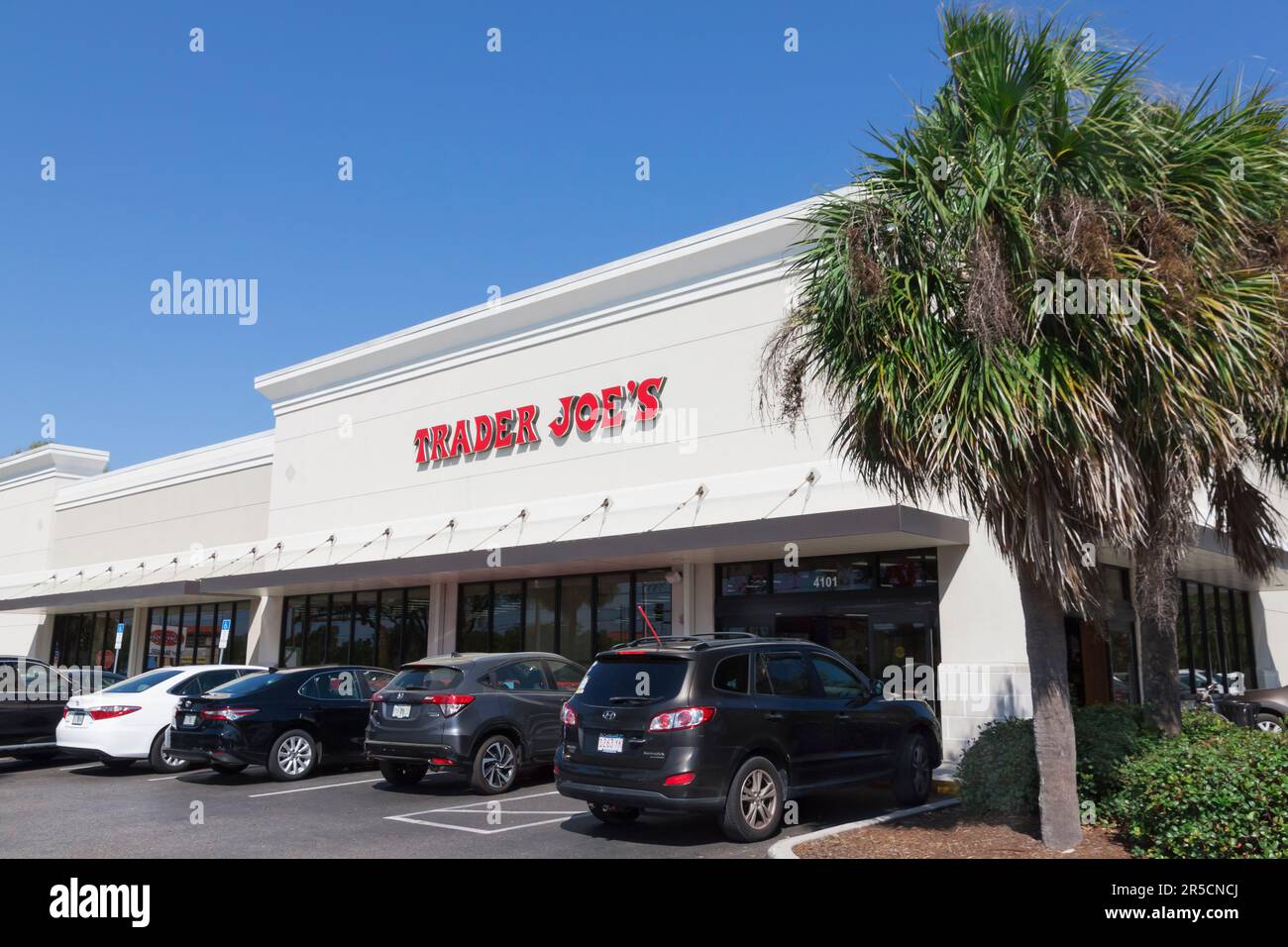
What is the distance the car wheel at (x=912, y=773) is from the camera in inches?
432

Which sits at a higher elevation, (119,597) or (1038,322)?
(1038,322)

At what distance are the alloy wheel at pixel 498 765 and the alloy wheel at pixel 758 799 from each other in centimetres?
418

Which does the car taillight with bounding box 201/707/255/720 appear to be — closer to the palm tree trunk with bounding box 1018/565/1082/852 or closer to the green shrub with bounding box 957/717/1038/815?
the green shrub with bounding box 957/717/1038/815

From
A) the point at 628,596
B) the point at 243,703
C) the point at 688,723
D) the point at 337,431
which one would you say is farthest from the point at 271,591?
the point at 688,723

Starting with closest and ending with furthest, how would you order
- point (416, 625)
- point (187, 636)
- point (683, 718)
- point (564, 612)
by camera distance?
point (683, 718)
point (564, 612)
point (416, 625)
point (187, 636)

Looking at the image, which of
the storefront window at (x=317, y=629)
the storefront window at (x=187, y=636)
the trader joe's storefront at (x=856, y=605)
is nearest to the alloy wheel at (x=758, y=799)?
the trader joe's storefront at (x=856, y=605)

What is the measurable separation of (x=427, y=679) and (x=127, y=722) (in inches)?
210

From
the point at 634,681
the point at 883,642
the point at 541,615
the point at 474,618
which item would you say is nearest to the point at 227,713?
the point at 634,681

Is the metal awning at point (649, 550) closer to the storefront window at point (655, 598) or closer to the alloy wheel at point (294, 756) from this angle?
the storefront window at point (655, 598)

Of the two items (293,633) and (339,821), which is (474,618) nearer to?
(293,633)

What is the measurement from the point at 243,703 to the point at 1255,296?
1206 cm

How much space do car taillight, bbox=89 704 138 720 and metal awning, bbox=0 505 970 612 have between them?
603 cm

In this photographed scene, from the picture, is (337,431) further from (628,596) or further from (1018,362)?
(1018,362)

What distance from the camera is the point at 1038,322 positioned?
739 centimetres
